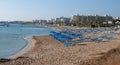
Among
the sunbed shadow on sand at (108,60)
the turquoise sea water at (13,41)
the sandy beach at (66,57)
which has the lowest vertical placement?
the turquoise sea water at (13,41)

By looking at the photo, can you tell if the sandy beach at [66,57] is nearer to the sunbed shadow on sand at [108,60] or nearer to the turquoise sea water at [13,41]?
the sunbed shadow on sand at [108,60]

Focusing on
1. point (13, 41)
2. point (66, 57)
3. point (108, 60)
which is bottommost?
point (13, 41)

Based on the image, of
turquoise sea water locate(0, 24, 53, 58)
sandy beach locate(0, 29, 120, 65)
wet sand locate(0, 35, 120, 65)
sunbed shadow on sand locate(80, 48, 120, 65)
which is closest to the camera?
sunbed shadow on sand locate(80, 48, 120, 65)

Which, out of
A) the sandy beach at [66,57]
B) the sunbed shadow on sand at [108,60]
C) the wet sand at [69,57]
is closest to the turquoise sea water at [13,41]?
the sandy beach at [66,57]

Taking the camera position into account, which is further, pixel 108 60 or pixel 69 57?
pixel 69 57

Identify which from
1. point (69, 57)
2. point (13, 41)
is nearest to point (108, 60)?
point (69, 57)

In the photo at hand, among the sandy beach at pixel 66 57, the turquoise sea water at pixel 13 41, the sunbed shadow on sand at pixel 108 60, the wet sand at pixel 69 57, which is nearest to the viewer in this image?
the sunbed shadow on sand at pixel 108 60

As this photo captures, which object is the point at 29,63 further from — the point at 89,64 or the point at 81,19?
the point at 81,19

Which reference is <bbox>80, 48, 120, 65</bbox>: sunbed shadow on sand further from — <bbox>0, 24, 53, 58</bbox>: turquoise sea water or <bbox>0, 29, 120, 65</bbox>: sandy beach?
<bbox>0, 24, 53, 58</bbox>: turquoise sea water

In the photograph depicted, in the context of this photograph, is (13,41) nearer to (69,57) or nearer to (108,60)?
(69,57)

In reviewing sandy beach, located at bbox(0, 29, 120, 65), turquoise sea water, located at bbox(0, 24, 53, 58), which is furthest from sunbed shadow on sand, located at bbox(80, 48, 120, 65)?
turquoise sea water, located at bbox(0, 24, 53, 58)

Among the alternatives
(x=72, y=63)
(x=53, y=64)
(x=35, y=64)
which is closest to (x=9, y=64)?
(x=35, y=64)

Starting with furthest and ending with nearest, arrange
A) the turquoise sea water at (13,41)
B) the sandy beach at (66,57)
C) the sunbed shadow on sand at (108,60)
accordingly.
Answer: the turquoise sea water at (13,41), the sandy beach at (66,57), the sunbed shadow on sand at (108,60)

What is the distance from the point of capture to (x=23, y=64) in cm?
1434
